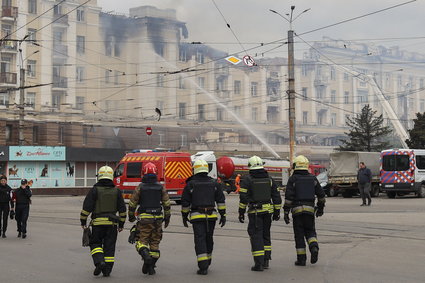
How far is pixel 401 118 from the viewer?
7794 cm

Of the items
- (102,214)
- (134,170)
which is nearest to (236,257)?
(102,214)

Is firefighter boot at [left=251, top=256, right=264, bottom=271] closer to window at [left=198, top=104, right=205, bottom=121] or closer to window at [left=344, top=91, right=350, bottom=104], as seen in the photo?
window at [left=198, top=104, right=205, bottom=121]

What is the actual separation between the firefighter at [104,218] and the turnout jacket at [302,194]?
260 centimetres

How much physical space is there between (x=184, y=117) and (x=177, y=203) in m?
35.3

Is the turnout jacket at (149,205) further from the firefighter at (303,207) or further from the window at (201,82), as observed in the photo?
the window at (201,82)

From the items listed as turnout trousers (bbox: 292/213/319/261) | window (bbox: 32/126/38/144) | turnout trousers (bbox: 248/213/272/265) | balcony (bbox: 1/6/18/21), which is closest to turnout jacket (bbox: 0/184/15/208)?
turnout trousers (bbox: 248/213/272/265)

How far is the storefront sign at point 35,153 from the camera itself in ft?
143

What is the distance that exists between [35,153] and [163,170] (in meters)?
21.7

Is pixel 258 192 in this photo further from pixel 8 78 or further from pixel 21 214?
pixel 8 78

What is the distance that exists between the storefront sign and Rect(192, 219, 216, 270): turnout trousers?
36797 mm

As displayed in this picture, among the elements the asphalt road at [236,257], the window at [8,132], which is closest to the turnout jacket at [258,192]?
the asphalt road at [236,257]

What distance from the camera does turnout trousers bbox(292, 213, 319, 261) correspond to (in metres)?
9.20

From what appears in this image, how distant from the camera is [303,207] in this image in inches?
365

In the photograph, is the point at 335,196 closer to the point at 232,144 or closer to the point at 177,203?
the point at 177,203
